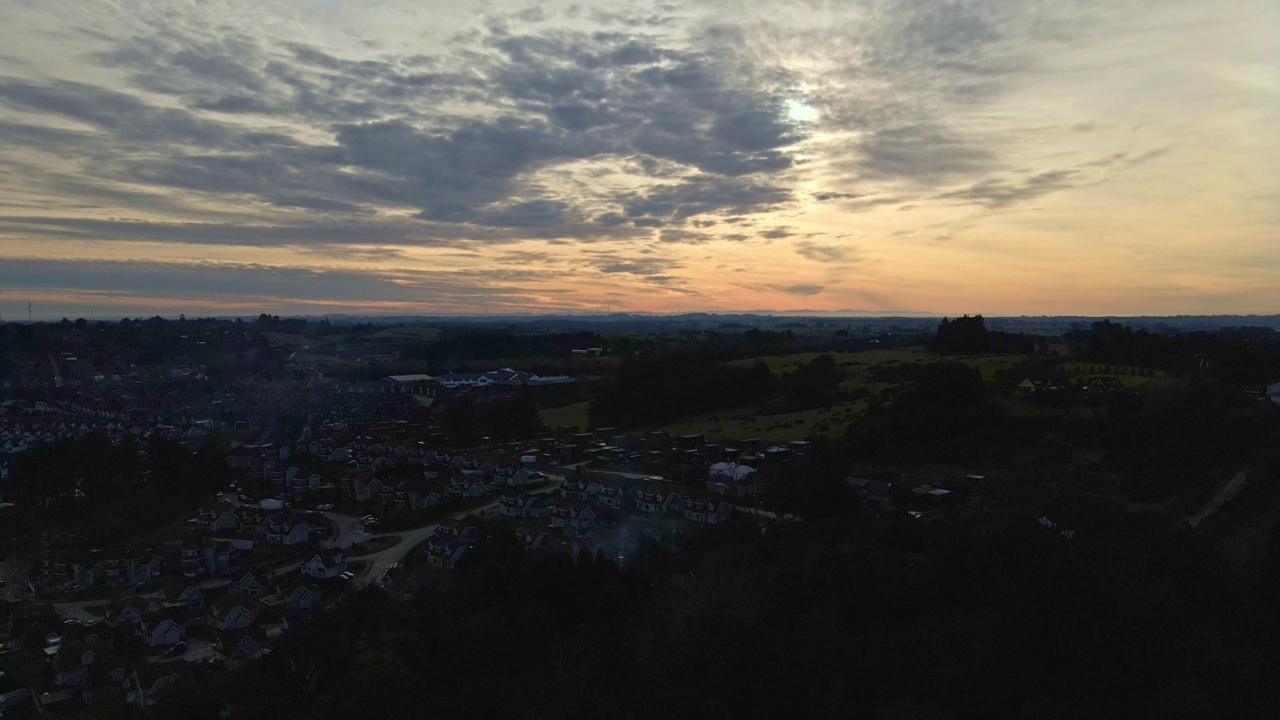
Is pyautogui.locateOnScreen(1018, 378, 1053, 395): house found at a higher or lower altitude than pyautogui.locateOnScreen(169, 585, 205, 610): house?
higher

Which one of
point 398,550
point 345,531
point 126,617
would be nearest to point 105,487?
point 345,531

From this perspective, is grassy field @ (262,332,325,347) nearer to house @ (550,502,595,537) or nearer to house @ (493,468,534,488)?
house @ (493,468,534,488)

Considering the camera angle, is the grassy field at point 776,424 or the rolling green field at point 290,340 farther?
the rolling green field at point 290,340

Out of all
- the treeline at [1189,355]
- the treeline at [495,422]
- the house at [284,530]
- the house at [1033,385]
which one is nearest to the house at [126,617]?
the house at [284,530]

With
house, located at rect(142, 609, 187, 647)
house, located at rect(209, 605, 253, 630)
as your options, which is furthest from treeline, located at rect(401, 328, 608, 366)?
house, located at rect(142, 609, 187, 647)

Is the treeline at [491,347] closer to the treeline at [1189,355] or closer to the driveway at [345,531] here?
the treeline at [1189,355]

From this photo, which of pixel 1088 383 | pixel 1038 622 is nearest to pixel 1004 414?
pixel 1088 383
